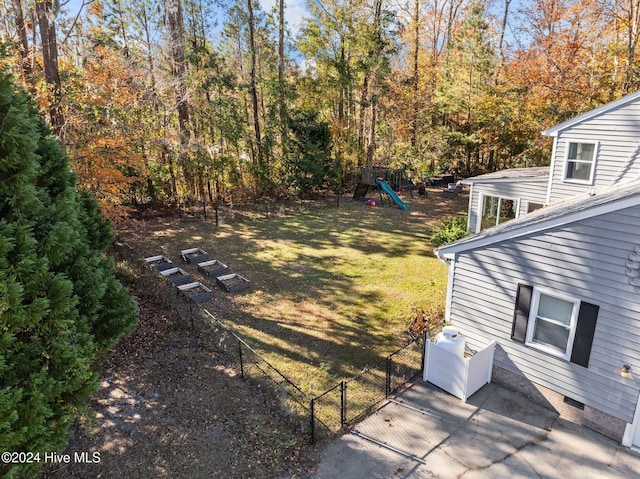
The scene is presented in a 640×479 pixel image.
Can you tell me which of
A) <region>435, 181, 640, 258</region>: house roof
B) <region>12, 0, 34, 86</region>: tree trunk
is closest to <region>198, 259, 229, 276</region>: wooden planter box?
<region>12, 0, 34, 86</region>: tree trunk

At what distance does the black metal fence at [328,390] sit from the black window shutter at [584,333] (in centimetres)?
301

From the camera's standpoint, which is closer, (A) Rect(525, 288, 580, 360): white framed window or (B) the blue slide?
(A) Rect(525, 288, 580, 360): white framed window

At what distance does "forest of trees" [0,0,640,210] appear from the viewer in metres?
20.5

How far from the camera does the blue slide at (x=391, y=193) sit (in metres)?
24.1

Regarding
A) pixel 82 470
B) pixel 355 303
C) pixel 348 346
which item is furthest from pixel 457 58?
pixel 82 470

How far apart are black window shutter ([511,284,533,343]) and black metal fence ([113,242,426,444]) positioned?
2082 mm

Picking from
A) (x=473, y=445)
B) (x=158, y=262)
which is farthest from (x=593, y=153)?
(x=158, y=262)

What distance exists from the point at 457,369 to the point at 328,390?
8.73ft

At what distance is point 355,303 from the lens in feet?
40.5

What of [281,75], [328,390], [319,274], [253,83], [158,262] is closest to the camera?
[328,390]

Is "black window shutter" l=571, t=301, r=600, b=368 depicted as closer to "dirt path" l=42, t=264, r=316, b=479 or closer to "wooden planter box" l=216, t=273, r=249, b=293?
"dirt path" l=42, t=264, r=316, b=479

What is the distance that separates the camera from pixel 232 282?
13.6 m

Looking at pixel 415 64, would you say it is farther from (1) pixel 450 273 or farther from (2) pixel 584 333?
(2) pixel 584 333

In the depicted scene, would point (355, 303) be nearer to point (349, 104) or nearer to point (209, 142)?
point (209, 142)
